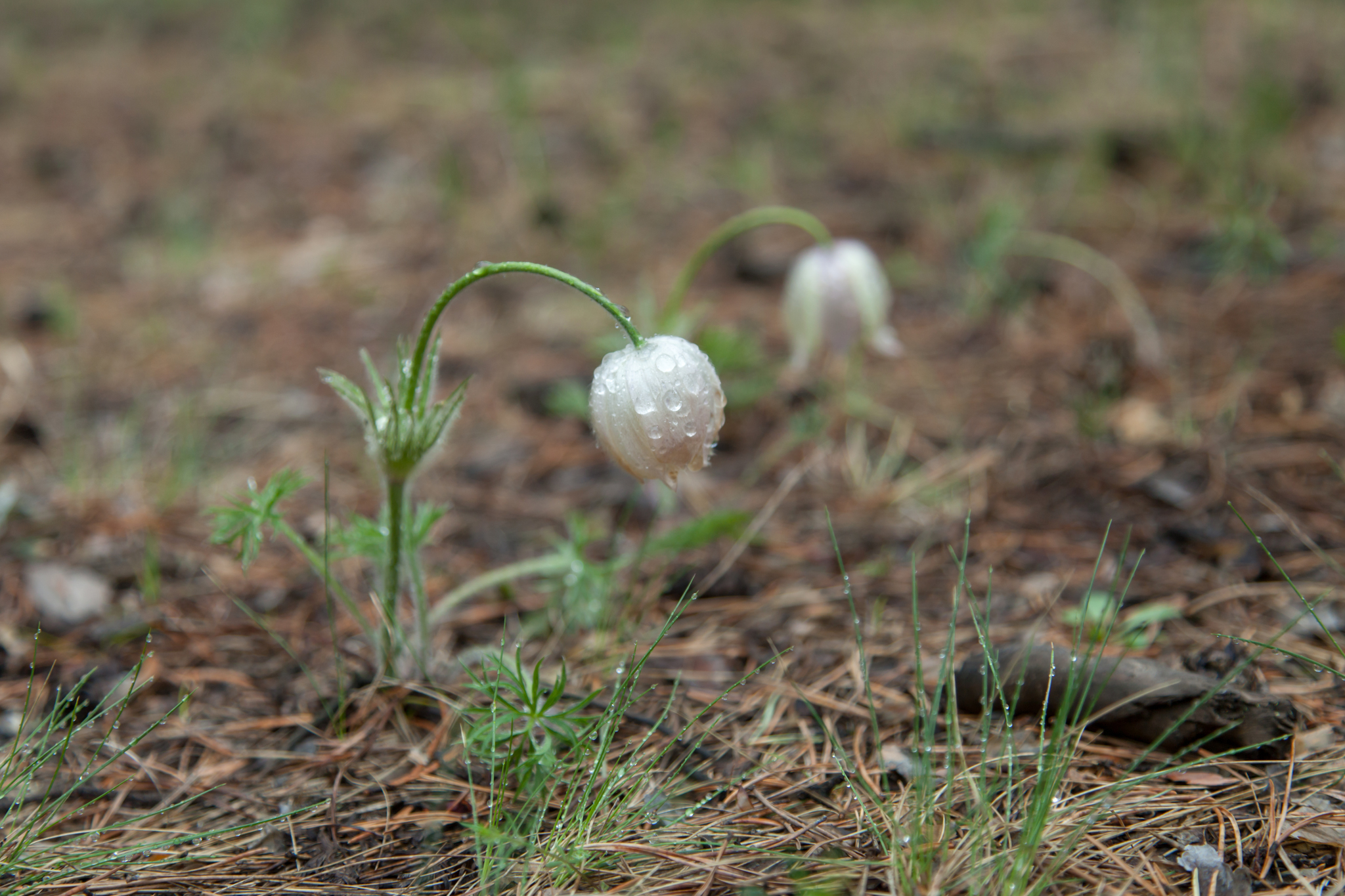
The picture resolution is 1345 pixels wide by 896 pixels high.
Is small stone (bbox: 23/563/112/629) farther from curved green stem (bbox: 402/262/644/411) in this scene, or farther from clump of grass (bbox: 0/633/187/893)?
curved green stem (bbox: 402/262/644/411)

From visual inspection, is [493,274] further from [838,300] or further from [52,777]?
[838,300]

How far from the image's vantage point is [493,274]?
129 cm

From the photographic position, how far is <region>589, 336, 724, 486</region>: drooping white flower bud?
4.55ft

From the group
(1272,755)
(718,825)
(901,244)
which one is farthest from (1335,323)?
(718,825)

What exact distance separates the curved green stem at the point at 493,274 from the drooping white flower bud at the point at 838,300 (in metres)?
1.05

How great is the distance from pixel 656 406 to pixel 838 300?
1.09 m

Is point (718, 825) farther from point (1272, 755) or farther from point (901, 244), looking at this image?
point (901, 244)

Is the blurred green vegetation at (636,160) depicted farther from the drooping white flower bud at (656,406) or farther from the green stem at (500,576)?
the drooping white flower bud at (656,406)

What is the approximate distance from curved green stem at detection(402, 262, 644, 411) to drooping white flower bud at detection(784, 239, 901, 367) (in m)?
1.05

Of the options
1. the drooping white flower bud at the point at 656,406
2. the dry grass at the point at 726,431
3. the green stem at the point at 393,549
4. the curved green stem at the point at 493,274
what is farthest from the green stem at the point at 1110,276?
the green stem at the point at 393,549

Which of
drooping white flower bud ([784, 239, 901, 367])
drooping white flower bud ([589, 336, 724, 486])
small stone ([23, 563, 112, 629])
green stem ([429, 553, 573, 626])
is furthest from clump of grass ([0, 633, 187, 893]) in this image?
drooping white flower bud ([784, 239, 901, 367])

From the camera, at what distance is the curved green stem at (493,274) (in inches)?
51.3

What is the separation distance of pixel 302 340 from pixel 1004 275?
226cm

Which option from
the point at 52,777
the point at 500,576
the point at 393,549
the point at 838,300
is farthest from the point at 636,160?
the point at 52,777
